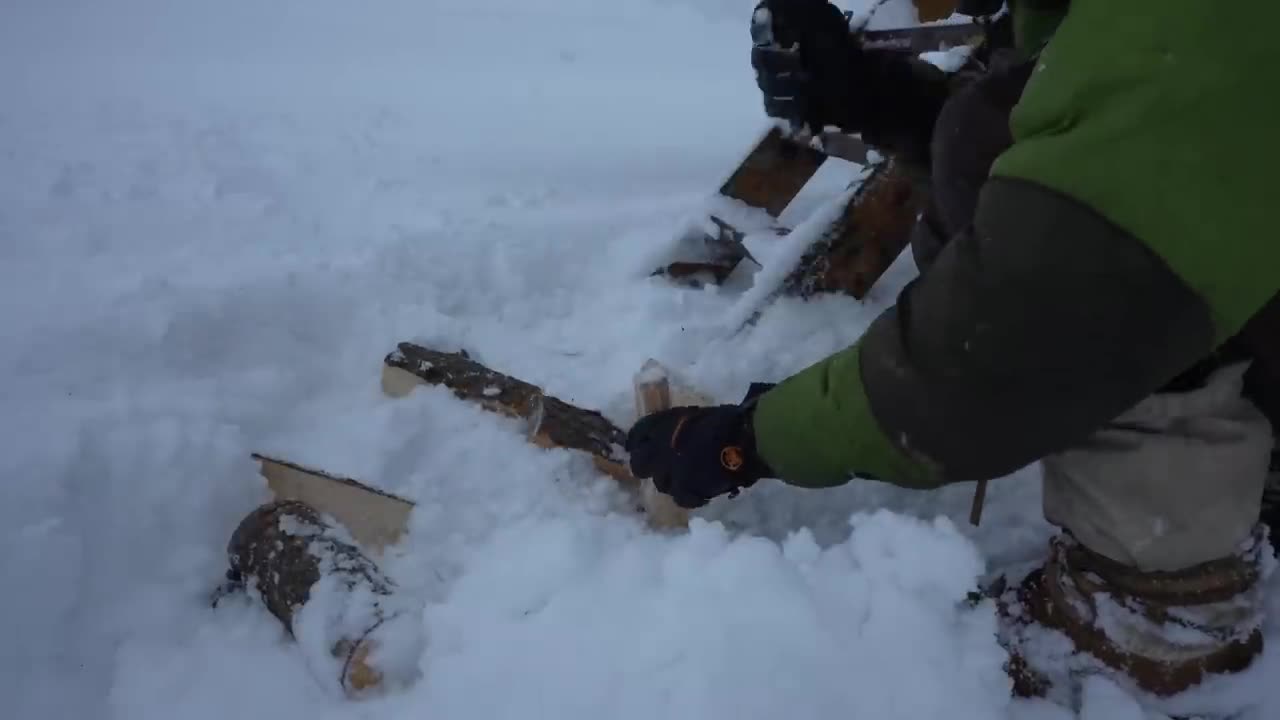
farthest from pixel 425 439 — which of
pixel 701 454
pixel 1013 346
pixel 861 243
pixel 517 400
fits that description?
pixel 1013 346

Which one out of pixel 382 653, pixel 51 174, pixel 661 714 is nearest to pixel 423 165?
pixel 51 174

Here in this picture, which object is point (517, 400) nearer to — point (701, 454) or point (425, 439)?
point (425, 439)

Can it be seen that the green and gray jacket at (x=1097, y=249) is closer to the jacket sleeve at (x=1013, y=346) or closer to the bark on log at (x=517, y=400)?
the jacket sleeve at (x=1013, y=346)

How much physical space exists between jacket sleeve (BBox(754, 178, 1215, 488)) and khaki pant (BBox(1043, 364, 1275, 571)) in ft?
0.61

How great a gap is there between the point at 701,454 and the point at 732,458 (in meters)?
0.04

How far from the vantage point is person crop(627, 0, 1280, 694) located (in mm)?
869

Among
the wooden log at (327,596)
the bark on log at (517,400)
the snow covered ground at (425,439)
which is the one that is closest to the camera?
the snow covered ground at (425,439)

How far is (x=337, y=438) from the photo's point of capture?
6.16 feet

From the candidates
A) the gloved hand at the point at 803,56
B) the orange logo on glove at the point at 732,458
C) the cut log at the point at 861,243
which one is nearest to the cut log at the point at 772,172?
the cut log at the point at 861,243

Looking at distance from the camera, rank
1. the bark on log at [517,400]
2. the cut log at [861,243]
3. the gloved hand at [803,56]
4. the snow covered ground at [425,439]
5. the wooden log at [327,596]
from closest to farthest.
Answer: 1. the snow covered ground at [425,439]
2. the wooden log at [327,596]
3. the bark on log at [517,400]
4. the gloved hand at [803,56]
5. the cut log at [861,243]

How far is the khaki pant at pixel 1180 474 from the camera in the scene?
1.13 metres

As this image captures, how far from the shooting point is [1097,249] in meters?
0.90

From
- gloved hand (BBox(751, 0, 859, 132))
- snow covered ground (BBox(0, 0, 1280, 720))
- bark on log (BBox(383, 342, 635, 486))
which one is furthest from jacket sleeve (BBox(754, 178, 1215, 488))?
gloved hand (BBox(751, 0, 859, 132))

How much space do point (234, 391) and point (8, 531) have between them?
0.53 m
